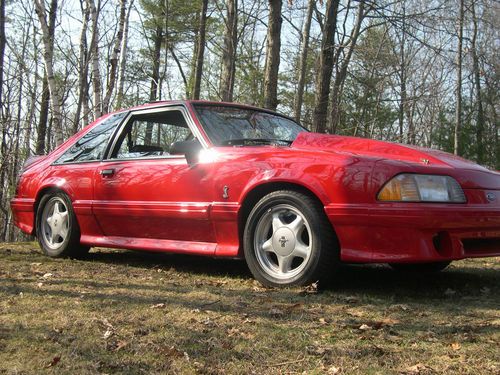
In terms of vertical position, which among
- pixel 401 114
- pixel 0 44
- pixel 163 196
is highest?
pixel 401 114

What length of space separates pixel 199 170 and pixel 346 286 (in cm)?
151

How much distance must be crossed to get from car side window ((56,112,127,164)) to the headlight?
122 inches

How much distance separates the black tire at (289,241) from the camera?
140 inches

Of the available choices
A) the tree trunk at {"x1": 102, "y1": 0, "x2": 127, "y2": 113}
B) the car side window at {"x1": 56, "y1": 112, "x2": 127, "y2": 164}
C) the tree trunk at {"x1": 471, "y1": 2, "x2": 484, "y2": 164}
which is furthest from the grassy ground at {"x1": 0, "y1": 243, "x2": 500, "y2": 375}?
the tree trunk at {"x1": 471, "y1": 2, "x2": 484, "y2": 164}

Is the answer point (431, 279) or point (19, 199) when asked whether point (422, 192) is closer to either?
point (431, 279)

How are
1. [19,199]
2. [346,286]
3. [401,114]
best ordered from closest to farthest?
1. [346,286]
2. [19,199]
3. [401,114]

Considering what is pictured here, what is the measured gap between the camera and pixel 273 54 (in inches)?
Result: 344

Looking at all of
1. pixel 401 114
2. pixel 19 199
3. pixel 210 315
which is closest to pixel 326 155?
pixel 210 315

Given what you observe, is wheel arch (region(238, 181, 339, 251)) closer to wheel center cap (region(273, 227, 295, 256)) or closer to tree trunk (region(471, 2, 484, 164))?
wheel center cap (region(273, 227, 295, 256))

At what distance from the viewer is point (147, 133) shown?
548 centimetres

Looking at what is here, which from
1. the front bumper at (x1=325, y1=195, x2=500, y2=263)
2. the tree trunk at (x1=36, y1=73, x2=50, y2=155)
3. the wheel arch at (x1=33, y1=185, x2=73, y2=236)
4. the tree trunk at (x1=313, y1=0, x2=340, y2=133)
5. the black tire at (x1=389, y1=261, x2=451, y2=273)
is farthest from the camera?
the tree trunk at (x1=36, y1=73, x2=50, y2=155)

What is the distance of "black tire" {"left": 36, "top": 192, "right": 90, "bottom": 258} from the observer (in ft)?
17.6

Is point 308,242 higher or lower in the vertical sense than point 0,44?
lower

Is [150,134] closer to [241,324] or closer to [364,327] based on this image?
[241,324]
